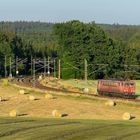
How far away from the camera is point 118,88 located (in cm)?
9206

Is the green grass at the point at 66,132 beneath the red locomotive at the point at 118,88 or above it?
above

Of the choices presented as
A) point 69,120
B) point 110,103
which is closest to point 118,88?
point 110,103

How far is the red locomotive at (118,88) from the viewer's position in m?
90.0

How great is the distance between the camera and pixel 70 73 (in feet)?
573

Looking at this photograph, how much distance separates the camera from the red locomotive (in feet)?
295

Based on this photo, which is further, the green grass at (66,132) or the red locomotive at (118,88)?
the red locomotive at (118,88)

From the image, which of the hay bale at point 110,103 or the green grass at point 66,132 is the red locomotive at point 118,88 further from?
the green grass at point 66,132

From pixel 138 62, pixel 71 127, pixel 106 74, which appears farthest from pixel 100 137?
pixel 138 62

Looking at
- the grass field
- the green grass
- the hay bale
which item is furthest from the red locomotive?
the green grass

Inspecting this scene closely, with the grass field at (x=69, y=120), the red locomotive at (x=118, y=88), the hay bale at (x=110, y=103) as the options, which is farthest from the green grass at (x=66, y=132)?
the red locomotive at (x=118, y=88)

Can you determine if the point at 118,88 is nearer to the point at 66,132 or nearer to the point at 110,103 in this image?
the point at 110,103

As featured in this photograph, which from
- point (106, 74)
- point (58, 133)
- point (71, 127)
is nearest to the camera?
point (58, 133)

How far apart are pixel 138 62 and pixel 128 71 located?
1380 centimetres

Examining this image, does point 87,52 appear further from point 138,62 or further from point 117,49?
point 138,62
